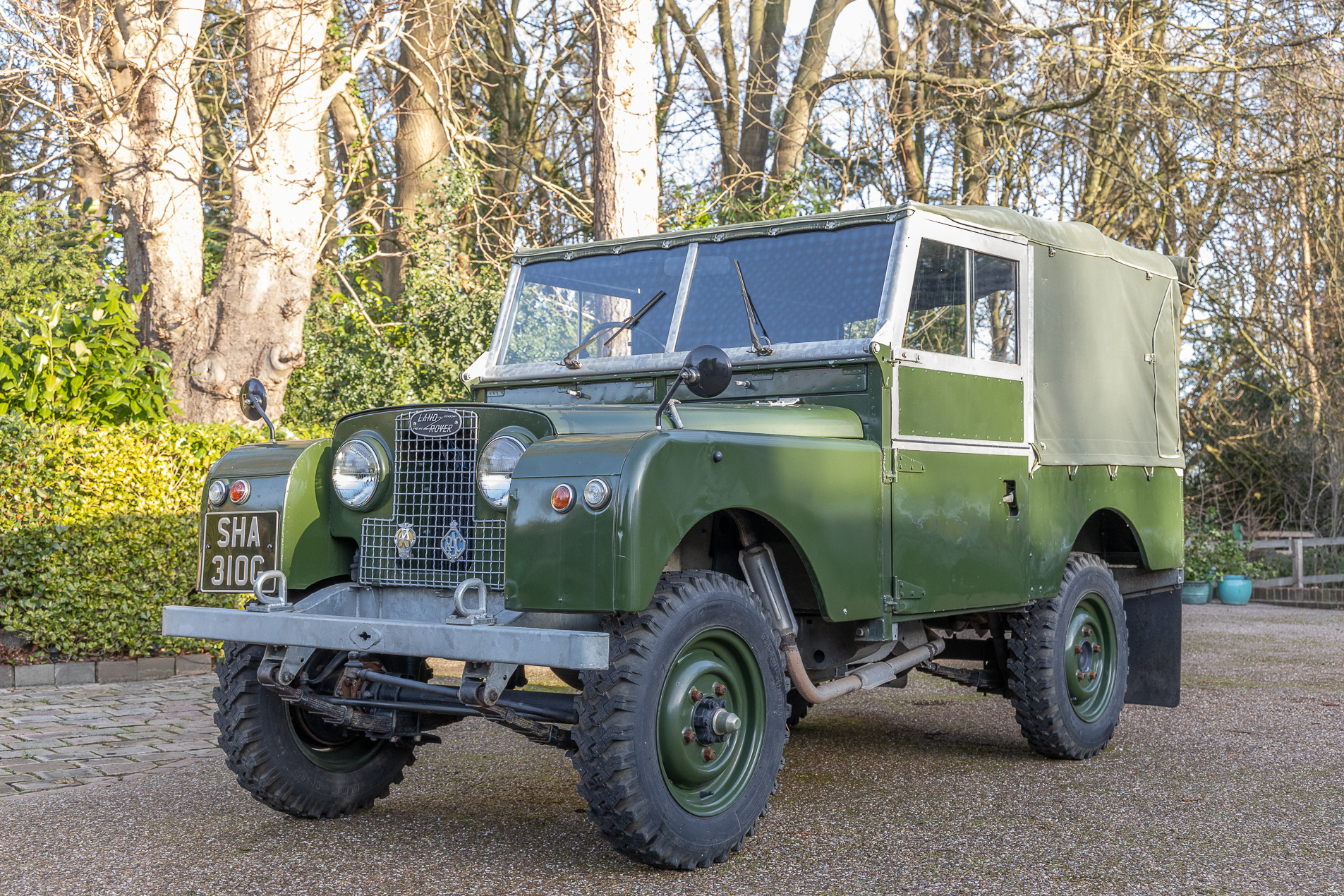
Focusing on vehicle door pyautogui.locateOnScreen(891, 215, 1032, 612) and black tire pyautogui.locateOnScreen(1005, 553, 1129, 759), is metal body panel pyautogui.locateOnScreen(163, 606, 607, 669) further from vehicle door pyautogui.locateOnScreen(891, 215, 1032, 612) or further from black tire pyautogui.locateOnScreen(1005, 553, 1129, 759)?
black tire pyautogui.locateOnScreen(1005, 553, 1129, 759)

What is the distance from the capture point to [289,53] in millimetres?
10031

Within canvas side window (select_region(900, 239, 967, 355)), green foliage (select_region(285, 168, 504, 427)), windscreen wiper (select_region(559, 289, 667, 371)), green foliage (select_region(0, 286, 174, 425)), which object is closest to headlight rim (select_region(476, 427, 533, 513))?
windscreen wiper (select_region(559, 289, 667, 371))

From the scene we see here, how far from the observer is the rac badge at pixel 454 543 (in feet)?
14.4

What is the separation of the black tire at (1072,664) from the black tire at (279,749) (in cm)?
303

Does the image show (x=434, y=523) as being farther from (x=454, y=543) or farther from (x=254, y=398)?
(x=254, y=398)

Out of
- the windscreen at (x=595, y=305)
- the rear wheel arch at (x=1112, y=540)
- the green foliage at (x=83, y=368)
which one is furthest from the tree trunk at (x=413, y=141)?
the rear wheel arch at (x=1112, y=540)

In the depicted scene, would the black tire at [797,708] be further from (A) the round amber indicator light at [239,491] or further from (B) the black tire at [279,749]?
(A) the round amber indicator light at [239,491]

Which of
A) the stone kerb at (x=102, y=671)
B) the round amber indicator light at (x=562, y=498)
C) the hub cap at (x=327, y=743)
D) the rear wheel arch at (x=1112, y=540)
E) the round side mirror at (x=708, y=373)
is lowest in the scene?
the stone kerb at (x=102, y=671)

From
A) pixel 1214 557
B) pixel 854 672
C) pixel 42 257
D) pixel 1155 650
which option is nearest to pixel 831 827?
pixel 854 672

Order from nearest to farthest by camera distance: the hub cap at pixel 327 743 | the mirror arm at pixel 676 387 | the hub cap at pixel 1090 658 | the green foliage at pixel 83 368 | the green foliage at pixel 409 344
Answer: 1. the mirror arm at pixel 676 387
2. the hub cap at pixel 327 743
3. the hub cap at pixel 1090 658
4. the green foliage at pixel 83 368
5. the green foliage at pixel 409 344

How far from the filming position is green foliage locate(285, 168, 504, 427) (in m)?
12.8

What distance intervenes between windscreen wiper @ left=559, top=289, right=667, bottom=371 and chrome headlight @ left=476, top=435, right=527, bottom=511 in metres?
1.45

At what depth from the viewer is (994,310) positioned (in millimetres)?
5691

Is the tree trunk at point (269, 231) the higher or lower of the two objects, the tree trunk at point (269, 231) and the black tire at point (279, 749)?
the higher
